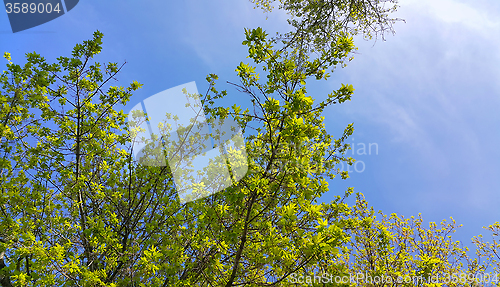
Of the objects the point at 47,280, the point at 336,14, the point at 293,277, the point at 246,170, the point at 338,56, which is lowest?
the point at 47,280

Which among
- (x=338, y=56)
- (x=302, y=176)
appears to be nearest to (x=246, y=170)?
(x=302, y=176)

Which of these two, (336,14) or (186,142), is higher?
(336,14)

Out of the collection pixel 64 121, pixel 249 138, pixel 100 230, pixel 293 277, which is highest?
pixel 64 121

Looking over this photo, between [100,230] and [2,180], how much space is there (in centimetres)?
233

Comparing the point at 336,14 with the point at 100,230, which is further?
the point at 336,14

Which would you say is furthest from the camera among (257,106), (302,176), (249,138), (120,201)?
(120,201)

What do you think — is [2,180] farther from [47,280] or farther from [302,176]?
[302,176]

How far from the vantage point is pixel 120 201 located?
553cm

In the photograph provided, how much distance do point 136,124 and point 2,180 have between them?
272 cm

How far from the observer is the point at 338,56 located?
374 cm

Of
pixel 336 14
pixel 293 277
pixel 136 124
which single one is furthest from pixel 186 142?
pixel 336 14

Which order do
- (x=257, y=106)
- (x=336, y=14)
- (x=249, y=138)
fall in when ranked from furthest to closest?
(x=336, y=14), (x=249, y=138), (x=257, y=106)

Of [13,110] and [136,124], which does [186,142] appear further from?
[13,110]

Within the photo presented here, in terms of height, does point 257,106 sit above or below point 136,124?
below
